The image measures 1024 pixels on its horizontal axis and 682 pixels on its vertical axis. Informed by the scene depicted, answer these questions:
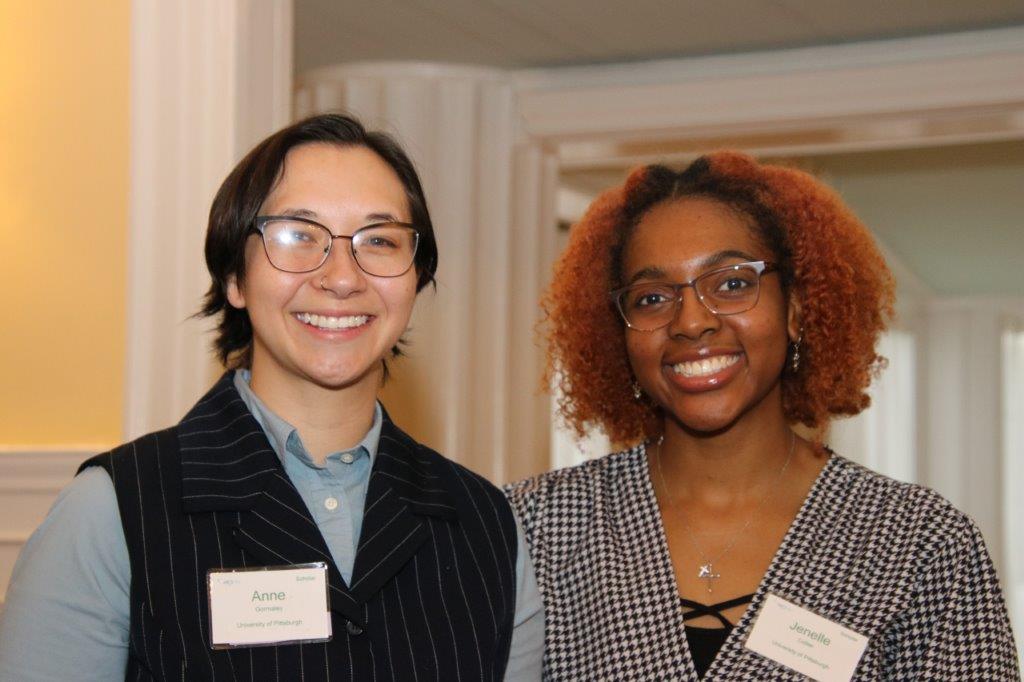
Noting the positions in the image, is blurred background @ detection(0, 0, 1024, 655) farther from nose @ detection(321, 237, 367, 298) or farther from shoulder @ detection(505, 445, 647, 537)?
nose @ detection(321, 237, 367, 298)

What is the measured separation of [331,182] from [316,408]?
0.31 meters

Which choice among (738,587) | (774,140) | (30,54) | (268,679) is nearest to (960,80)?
(774,140)

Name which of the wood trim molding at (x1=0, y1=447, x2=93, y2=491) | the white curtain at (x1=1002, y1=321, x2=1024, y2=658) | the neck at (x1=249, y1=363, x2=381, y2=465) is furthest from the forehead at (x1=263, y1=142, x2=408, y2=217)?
the white curtain at (x1=1002, y1=321, x2=1024, y2=658)

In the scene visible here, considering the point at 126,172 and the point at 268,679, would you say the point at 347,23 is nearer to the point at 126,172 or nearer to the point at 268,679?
the point at 126,172

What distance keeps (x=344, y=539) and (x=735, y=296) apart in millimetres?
819

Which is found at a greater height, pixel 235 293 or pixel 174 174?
pixel 174 174

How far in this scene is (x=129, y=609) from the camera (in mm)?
1479

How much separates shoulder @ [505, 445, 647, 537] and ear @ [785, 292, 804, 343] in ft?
1.15

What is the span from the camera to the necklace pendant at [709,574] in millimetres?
2025

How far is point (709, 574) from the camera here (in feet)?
6.66

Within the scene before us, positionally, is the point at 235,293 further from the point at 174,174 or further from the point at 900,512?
the point at 900,512

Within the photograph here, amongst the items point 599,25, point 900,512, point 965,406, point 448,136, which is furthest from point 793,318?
point 965,406

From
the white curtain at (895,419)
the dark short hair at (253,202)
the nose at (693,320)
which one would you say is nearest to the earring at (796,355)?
the nose at (693,320)

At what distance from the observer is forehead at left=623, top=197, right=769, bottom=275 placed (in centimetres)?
211
